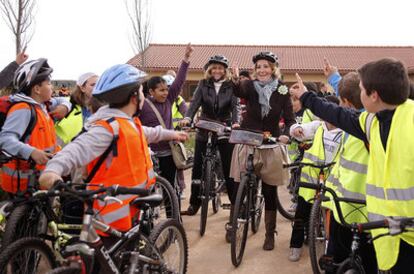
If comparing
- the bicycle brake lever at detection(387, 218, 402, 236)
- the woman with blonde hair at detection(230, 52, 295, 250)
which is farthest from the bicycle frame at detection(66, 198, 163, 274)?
the woman with blonde hair at detection(230, 52, 295, 250)

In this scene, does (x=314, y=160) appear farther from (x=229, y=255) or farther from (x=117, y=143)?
(x=117, y=143)

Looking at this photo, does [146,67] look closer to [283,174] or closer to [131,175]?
[283,174]

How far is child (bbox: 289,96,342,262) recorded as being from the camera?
420 cm

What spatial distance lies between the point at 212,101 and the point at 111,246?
3308mm

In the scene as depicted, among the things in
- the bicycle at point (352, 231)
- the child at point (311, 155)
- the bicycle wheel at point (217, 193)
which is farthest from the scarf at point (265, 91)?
the bicycle at point (352, 231)

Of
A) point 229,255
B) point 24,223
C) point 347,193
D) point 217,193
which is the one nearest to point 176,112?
point 217,193

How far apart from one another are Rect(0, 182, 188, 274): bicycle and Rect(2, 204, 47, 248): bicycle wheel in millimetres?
376

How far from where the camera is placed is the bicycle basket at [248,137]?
180 inches

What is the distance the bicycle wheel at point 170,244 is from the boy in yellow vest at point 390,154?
4.63 ft

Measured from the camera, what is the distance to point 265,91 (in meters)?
4.88

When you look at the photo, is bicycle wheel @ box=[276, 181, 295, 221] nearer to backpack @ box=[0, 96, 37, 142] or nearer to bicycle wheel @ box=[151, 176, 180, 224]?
bicycle wheel @ box=[151, 176, 180, 224]

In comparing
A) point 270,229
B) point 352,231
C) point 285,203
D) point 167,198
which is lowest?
point 285,203

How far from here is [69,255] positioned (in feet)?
7.80

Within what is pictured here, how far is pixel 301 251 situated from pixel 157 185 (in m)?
1.74
